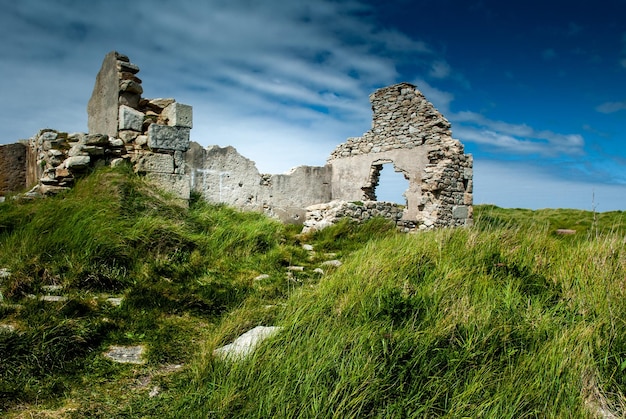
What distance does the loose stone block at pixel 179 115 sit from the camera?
691 centimetres

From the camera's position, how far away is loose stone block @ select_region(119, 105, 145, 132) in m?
6.71

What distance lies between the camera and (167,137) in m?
6.81

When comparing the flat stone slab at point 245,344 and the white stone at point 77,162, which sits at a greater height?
the white stone at point 77,162

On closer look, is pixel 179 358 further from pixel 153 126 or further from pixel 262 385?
pixel 153 126

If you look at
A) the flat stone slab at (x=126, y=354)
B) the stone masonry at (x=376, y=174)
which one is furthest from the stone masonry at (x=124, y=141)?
Answer: the flat stone slab at (x=126, y=354)

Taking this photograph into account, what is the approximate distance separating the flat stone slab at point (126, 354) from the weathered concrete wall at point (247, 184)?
5.87 m

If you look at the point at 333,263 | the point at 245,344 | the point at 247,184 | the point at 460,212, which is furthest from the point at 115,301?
the point at 460,212

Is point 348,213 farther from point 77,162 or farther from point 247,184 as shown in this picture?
point 77,162

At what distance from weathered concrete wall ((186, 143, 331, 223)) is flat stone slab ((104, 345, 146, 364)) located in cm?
587

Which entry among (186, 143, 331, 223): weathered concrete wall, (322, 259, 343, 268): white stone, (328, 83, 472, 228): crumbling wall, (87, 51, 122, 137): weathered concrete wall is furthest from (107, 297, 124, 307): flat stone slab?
(328, 83, 472, 228): crumbling wall

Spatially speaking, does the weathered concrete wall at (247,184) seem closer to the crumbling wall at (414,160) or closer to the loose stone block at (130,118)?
the crumbling wall at (414,160)

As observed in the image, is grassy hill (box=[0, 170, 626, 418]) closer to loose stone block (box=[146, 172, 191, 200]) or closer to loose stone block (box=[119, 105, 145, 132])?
loose stone block (box=[146, 172, 191, 200])

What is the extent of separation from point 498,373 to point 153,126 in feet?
19.8

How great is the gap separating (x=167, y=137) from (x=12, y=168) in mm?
3868
